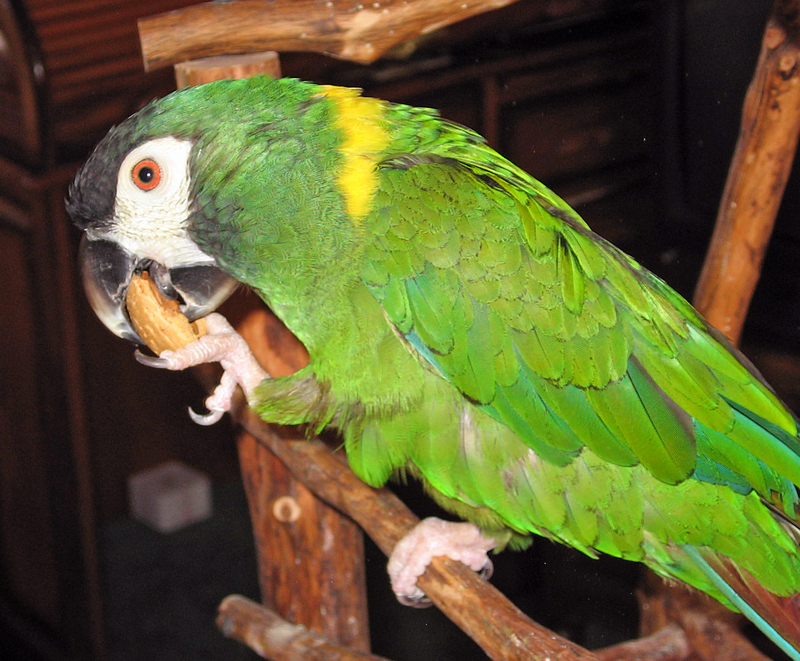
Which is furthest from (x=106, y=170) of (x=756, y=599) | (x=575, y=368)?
(x=756, y=599)

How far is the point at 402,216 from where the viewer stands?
33.1 inches

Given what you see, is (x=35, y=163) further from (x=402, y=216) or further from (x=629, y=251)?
(x=629, y=251)

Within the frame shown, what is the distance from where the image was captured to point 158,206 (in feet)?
2.80

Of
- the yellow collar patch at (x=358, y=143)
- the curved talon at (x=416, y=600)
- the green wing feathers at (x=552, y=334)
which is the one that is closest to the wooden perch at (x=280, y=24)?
the yellow collar patch at (x=358, y=143)

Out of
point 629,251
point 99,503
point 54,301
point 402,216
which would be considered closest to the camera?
point 402,216

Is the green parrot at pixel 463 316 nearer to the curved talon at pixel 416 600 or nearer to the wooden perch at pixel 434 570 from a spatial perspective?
the wooden perch at pixel 434 570

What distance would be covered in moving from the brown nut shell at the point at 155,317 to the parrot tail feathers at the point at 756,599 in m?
0.61

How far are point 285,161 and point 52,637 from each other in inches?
48.3

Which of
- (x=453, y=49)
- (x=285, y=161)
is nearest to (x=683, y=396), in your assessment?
(x=285, y=161)

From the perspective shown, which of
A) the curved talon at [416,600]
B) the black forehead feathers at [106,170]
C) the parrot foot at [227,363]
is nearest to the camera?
the black forehead feathers at [106,170]

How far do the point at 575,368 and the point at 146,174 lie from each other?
47 centimetres

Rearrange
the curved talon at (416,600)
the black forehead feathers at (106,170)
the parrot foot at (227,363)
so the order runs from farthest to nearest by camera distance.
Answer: the curved talon at (416,600) → the parrot foot at (227,363) → the black forehead feathers at (106,170)

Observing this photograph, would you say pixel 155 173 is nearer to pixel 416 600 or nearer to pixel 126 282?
pixel 126 282

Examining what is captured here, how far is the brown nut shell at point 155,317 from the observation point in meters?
0.92
